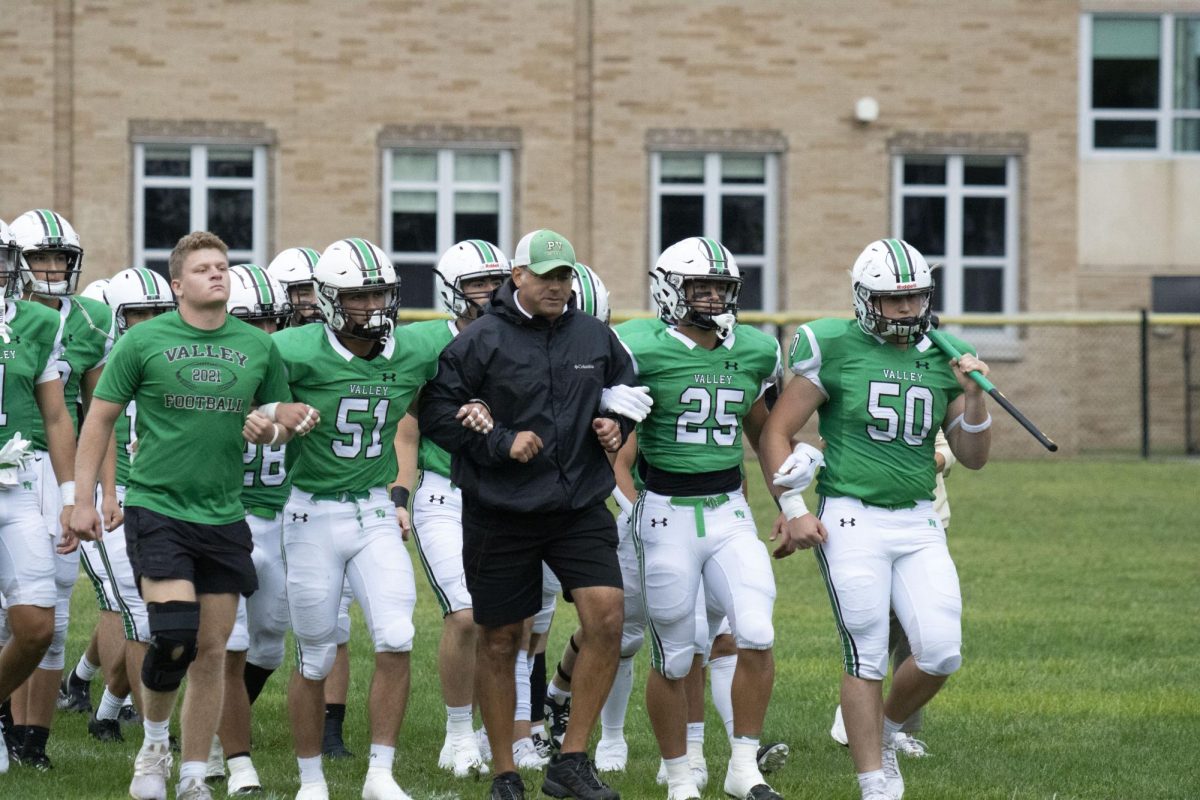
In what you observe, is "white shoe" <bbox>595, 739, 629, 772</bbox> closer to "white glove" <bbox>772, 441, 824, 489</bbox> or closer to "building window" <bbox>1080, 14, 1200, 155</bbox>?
"white glove" <bbox>772, 441, 824, 489</bbox>

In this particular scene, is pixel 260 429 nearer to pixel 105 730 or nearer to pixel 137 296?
pixel 137 296

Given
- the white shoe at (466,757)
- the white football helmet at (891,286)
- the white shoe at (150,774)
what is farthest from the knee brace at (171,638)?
the white football helmet at (891,286)

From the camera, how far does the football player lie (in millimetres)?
7199

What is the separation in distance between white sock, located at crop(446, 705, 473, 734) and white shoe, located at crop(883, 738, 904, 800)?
1759 mm

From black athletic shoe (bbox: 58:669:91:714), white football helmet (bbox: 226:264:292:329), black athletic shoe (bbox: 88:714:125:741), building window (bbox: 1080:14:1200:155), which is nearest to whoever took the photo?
white football helmet (bbox: 226:264:292:329)

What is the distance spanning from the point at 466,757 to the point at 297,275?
2.66 meters

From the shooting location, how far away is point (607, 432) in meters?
Result: 7.16

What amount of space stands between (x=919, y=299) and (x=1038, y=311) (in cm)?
1839

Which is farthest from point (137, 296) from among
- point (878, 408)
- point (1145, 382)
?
point (1145, 382)

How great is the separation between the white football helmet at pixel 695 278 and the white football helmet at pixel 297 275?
7.20 feet

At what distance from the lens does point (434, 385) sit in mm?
7477

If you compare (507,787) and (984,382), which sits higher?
(984,382)

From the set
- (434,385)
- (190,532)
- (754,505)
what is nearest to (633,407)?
(434,385)

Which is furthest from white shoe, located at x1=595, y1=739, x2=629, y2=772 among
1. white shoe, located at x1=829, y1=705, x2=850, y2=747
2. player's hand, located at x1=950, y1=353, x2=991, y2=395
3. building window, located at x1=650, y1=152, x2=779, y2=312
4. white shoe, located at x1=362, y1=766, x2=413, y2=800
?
building window, located at x1=650, y1=152, x2=779, y2=312
